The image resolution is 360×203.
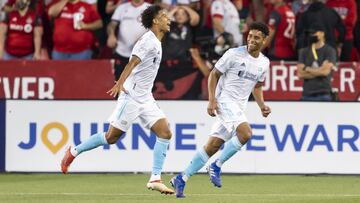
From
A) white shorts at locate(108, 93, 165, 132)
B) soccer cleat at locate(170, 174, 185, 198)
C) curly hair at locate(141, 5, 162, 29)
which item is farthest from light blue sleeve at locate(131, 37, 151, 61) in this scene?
soccer cleat at locate(170, 174, 185, 198)

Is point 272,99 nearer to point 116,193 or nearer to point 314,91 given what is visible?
point 314,91

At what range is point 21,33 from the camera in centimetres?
1938

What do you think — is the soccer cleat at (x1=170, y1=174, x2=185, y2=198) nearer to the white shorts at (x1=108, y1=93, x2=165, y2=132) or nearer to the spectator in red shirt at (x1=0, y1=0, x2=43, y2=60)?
the white shorts at (x1=108, y1=93, x2=165, y2=132)

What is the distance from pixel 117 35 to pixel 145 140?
11.0ft

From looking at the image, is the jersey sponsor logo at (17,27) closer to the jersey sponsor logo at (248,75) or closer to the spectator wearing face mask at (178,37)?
the spectator wearing face mask at (178,37)

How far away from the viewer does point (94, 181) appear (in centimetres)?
1574

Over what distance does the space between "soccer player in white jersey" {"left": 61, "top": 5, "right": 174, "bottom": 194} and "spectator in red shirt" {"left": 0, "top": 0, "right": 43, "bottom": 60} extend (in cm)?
587

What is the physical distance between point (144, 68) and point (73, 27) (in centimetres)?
600

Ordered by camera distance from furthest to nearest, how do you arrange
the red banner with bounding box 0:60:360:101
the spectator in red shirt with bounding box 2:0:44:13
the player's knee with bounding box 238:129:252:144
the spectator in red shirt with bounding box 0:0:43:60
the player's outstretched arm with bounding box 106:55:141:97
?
the spectator in red shirt with bounding box 2:0:44:13, the spectator in red shirt with bounding box 0:0:43:60, the red banner with bounding box 0:60:360:101, the player's knee with bounding box 238:129:252:144, the player's outstretched arm with bounding box 106:55:141:97

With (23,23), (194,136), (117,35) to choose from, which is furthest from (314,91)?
(23,23)

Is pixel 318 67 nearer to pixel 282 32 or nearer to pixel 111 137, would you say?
pixel 282 32

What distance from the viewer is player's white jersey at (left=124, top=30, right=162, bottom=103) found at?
13.4 metres

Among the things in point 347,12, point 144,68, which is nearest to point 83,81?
point 347,12

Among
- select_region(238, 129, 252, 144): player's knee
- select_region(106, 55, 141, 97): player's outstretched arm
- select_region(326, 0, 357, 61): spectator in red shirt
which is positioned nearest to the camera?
select_region(106, 55, 141, 97): player's outstretched arm
